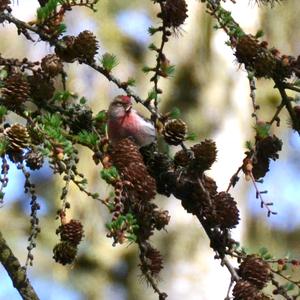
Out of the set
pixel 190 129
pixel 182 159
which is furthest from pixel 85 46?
pixel 190 129

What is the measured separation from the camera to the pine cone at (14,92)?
0.66 meters

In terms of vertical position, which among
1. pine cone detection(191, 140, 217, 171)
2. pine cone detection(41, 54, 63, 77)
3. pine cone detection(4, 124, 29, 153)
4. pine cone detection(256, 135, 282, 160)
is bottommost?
pine cone detection(4, 124, 29, 153)

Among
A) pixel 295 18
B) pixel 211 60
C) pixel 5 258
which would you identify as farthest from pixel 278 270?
pixel 295 18

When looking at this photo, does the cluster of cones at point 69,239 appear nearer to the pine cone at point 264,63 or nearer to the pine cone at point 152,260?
the pine cone at point 152,260

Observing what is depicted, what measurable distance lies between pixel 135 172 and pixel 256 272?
0.13 metres

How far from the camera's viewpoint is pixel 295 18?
116 inches

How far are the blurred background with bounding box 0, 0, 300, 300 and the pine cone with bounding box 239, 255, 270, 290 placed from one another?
120cm

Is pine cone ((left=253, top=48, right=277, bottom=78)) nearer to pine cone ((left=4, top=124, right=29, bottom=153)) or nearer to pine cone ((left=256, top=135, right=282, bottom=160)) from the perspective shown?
pine cone ((left=256, top=135, right=282, bottom=160))

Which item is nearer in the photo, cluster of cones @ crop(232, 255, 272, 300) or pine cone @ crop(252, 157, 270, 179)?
cluster of cones @ crop(232, 255, 272, 300)

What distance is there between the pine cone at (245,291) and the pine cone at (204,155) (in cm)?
9

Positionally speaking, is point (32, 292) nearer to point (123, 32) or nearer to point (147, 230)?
point (147, 230)

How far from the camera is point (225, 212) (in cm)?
67

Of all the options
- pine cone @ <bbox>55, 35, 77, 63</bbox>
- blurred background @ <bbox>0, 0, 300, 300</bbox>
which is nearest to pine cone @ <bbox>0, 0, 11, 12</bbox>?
pine cone @ <bbox>55, 35, 77, 63</bbox>

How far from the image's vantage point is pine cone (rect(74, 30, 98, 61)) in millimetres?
702
